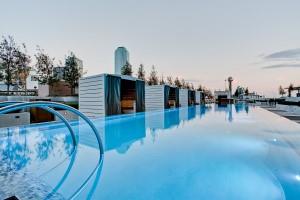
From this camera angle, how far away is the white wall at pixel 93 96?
9.64 metres

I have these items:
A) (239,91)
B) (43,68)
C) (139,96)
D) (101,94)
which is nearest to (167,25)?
(139,96)

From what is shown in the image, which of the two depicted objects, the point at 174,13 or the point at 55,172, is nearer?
the point at 55,172

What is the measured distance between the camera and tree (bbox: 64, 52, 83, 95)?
738 inches

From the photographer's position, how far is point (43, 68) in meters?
17.9

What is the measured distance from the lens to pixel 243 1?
32.5 ft

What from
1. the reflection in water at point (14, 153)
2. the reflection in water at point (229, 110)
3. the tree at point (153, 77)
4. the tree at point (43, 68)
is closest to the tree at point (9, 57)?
the tree at point (43, 68)


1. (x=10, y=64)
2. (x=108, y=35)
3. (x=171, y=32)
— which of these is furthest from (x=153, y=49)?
(x=10, y=64)

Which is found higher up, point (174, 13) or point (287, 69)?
point (174, 13)

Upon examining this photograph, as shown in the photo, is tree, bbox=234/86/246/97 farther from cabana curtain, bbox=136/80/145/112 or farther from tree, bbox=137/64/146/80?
cabana curtain, bbox=136/80/145/112

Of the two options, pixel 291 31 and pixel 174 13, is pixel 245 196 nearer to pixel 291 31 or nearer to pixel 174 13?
pixel 174 13

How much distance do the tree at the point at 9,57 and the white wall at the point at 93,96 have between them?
727 centimetres

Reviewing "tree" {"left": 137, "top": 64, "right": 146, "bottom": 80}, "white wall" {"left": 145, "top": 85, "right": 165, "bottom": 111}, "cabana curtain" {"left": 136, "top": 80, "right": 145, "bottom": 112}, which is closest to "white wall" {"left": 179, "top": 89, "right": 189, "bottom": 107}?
"white wall" {"left": 145, "top": 85, "right": 165, "bottom": 111}

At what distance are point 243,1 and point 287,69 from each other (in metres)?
16.6

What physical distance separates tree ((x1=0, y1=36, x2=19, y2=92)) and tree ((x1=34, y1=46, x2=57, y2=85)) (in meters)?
2.91
